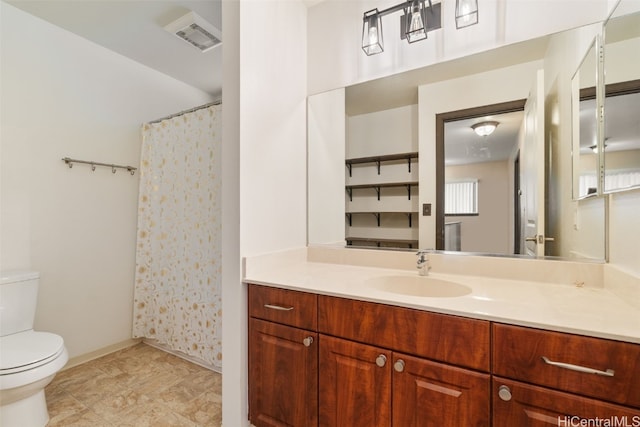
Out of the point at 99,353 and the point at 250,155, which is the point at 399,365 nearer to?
the point at 250,155

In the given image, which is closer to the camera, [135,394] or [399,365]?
[399,365]

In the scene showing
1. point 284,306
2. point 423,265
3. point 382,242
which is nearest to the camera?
point 284,306

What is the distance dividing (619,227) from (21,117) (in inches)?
133

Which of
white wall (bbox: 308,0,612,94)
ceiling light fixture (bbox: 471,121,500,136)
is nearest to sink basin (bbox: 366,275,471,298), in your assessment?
ceiling light fixture (bbox: 471,121,500,136)

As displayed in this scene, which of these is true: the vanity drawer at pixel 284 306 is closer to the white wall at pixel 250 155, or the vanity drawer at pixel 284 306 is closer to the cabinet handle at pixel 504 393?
the white wall at pixel 250 155

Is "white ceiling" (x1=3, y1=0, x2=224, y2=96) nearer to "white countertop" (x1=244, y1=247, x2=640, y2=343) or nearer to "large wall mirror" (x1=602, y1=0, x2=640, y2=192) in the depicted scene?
"white countertop" (x1=244, y1=247, x2=640, y2=343)

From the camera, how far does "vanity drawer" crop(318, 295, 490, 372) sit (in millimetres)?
915

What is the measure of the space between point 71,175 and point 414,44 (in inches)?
103

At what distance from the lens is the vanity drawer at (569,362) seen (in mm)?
739

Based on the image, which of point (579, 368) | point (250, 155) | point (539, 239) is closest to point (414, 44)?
point (250, 155)

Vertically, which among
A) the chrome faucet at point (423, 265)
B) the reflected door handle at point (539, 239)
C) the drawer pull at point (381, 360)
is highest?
the reflected door handle at point (539, 239)

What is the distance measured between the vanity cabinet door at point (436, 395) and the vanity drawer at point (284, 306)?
0.39 metres

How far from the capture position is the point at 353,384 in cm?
113

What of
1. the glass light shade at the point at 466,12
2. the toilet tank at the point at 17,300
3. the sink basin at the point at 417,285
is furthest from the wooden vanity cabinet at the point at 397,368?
the toilet tank at the point at 17,300
